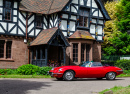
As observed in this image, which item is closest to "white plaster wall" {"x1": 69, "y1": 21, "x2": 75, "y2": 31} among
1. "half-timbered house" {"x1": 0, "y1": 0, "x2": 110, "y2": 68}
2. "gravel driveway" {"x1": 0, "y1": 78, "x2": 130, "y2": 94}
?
"half-timbered house" {"x1": 0, "y1": 0, "x2": 110, "y2": 68}

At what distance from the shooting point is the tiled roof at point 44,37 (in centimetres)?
2077

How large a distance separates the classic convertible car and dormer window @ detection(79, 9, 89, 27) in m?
10.3

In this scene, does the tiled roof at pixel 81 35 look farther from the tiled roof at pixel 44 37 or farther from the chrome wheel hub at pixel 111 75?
the chrome wheel hub at pixel 111 75

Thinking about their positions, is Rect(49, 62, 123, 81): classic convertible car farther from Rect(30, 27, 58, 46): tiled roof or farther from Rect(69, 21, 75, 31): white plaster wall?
Rect(69, 21, 75, 31): white plaster wall

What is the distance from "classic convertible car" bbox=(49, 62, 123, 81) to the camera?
14.3m

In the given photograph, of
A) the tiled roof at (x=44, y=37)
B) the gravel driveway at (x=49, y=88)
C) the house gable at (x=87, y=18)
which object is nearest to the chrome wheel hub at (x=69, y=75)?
the gravel driveway at (x=49, y=88)

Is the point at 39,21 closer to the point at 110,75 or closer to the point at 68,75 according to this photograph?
the point at 68,75

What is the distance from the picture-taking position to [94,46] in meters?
26.2

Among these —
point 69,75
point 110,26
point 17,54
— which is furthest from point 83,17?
point 110,26

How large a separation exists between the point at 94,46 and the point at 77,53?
10.4ft

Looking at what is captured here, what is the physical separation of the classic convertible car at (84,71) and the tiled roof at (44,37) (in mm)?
6172

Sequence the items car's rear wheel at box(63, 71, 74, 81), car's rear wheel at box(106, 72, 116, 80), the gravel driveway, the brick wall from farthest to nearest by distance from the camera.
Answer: the brick wall
car's rear wheel at box(106, 72, 116, 80)
car's rear wheel at box(63, 71, 74, 81)
the gravel driveway

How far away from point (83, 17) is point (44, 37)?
19.6 ft

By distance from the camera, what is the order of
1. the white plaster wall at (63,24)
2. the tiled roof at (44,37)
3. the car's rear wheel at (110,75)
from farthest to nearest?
1. the white plaster wall at (63,24)
2. the tiled roof at (44,37)
3. the car's rear wheel at (110,75)
